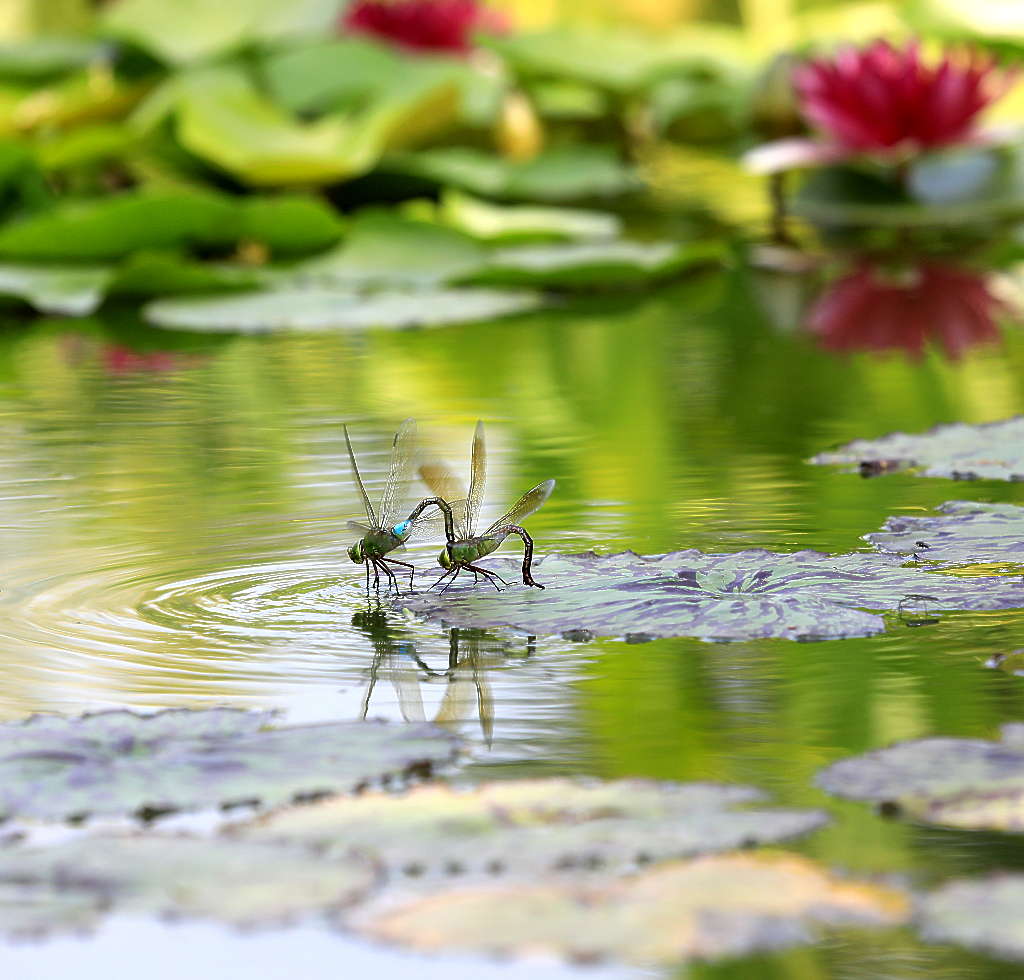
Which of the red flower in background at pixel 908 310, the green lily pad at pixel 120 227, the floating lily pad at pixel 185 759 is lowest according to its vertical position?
the floating lily pad at pixel 185 759

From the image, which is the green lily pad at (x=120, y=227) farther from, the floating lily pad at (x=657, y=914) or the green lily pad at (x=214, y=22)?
the floating lily pad at (x=657, y=914)

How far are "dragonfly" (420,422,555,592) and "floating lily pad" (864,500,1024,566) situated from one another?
38 cm

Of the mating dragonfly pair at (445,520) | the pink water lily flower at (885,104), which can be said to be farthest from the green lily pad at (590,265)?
the mating dragonfly pair at (445,520)

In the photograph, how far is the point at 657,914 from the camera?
1.10m

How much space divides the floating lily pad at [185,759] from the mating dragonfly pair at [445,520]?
394 mm

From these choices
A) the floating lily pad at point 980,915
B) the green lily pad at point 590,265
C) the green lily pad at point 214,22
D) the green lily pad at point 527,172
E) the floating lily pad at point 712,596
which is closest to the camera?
the floating lily pad at point 980,915

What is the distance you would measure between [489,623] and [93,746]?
17.6 inches

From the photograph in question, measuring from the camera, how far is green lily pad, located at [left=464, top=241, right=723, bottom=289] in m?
4.07

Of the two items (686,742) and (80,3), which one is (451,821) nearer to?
(686,742)

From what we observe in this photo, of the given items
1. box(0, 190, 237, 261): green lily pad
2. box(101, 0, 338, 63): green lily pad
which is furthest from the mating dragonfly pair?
box(101, 0, 338, 63): green lily pad

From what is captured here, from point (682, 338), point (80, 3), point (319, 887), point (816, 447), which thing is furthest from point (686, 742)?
point (80, 3)

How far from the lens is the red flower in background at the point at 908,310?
3.57 metres

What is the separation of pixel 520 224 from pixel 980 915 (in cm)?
380

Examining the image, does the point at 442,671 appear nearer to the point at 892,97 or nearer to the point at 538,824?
the point at 538,824
